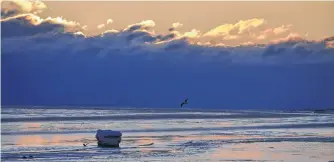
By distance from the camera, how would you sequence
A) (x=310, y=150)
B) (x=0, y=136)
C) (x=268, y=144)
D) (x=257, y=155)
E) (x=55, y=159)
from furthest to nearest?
(x=0, y=136) → (x=268, y=144) → (x=310, y=150) → (x=257, y=155) → (x=55, y=159)

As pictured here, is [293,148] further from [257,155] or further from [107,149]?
[107,149]

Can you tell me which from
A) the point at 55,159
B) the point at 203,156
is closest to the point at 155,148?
the point at 203,156

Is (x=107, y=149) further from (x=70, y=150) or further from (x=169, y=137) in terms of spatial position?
(x=169, y=137)

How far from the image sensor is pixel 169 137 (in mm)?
52062

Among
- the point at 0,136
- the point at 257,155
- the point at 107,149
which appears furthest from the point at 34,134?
the point at 257,155

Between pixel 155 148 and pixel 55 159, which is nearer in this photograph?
pixel 55 159

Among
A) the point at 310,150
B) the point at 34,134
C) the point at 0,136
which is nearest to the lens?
the point at 310,150

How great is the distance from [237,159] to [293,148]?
7572mm

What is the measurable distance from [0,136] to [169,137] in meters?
12.9

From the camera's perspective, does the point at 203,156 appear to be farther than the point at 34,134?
No

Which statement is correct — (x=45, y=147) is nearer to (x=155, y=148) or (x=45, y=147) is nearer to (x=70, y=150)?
(x=70, y=150)

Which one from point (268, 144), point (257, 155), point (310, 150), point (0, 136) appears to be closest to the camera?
Answer: point (257, 155)

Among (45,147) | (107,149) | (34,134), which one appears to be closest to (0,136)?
(34,134)

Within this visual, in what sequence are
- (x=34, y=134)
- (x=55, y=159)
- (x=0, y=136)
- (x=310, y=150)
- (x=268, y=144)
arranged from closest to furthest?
(x=55, y=159) → (x=310, y=150) → (x=268, y=144) → (x=0, y=136) → (x=34, y=134)
